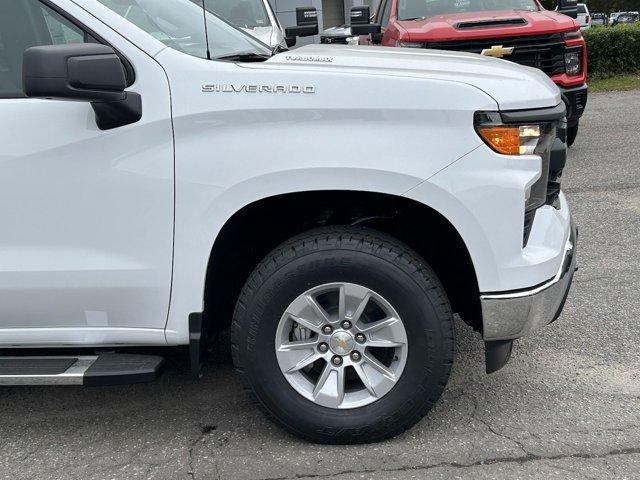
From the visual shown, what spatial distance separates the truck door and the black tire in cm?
39

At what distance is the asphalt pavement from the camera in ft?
9.53

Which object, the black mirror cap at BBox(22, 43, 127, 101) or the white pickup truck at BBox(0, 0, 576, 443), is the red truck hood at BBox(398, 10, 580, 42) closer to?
the white pickup truck at BBox(0, 0, 576, 443)

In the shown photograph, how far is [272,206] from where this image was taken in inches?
120

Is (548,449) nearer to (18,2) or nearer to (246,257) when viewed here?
(246,257)

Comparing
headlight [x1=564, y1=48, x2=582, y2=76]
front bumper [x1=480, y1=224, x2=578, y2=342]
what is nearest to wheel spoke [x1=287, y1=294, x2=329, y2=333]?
front bumper [x1=480, y1=224, x2=578, y2=342]

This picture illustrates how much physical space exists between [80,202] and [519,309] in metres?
1.76

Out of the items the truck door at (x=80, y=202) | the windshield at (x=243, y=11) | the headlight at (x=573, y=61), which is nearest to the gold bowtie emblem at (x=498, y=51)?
the headlight at (x=573, y=61)

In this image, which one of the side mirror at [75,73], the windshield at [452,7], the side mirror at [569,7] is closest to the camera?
the side mirror at [75,73]

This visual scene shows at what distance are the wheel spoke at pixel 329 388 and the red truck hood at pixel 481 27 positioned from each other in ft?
15.4

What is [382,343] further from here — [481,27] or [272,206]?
[481,27]

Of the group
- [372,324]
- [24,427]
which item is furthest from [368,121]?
[24,427]

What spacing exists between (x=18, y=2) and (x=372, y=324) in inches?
75.6

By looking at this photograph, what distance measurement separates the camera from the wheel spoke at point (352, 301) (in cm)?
286

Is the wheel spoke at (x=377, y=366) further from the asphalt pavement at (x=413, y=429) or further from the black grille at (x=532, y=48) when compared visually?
the black grille at (x=532, y=48)
